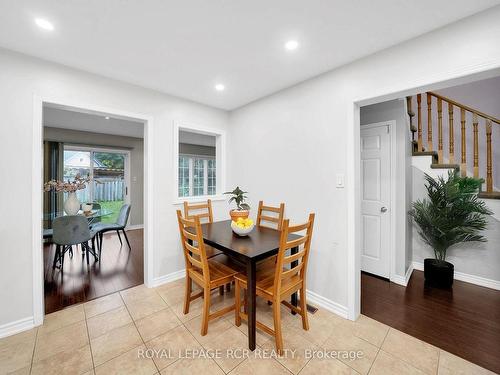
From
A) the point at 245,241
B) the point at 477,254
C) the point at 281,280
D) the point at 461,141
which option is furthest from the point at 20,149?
the point at 461,141

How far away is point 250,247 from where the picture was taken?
1932mm

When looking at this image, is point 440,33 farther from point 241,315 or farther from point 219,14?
point 241,315

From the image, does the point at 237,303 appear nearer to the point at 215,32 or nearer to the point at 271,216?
the point at 271,216

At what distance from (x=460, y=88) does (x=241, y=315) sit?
467 centimetres

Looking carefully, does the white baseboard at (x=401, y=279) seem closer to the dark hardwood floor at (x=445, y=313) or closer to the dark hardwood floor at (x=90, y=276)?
the dark hardwood floor at (x=445, y=313)

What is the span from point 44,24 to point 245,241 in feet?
7.53

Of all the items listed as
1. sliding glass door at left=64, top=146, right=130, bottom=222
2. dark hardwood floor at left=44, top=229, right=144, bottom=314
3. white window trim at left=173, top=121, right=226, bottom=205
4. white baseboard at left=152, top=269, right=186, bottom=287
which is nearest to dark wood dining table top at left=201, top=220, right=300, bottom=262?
white window trim at left=173, top=121, right=226, bottom=205

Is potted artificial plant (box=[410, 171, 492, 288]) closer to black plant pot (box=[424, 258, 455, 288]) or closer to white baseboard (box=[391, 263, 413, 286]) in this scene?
black plant pot (box=[424, 258, 455, 288])

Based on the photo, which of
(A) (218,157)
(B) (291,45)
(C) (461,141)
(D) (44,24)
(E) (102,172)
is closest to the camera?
(D) (44,24)

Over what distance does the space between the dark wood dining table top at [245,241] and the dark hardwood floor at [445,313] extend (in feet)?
3.96

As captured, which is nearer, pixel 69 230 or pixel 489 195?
pixel 489 195

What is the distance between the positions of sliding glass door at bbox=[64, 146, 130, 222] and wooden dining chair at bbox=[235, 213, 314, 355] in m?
4.91

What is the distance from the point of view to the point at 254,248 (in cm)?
191

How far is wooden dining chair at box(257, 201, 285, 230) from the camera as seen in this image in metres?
2.67
